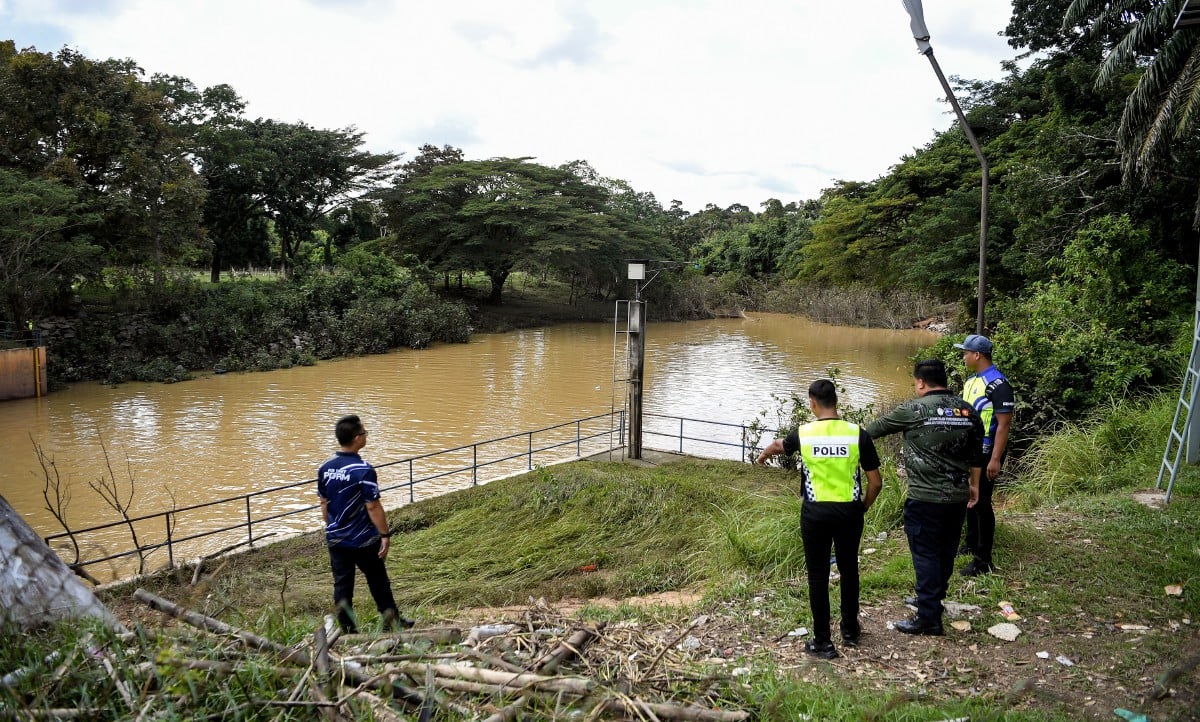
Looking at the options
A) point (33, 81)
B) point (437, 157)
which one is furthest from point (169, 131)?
point (437, 157)

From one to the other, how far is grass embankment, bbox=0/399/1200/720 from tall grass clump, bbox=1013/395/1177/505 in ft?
0.10

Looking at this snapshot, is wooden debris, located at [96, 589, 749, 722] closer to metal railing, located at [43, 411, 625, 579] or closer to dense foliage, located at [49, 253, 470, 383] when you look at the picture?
metal railing, located at [43, 411, 625, 579]

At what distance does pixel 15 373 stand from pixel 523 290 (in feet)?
124

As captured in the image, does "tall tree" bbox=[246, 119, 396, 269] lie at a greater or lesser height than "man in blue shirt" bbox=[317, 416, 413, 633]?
greater

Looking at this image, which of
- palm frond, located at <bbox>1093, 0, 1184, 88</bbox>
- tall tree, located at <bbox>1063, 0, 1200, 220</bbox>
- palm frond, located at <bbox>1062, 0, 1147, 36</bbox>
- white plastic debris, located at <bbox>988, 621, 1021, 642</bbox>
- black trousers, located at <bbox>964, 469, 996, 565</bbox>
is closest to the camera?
white plastic debris, located at <bbox>988, 621, 1021, 642</bbox>

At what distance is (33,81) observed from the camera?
81.0 ft

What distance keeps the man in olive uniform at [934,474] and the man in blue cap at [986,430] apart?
82 cm

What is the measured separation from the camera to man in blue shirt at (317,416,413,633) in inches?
208

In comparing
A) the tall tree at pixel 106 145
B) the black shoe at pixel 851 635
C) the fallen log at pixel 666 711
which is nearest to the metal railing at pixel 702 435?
the black shoe at pixel 851 635

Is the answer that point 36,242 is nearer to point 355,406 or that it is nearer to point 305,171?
point 355,406

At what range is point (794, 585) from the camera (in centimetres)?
607

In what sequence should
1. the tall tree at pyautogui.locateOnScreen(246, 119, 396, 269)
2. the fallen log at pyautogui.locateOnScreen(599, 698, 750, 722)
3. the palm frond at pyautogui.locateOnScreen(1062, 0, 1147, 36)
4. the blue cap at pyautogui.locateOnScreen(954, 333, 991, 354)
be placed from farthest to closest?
the tall tree at pyautogui.locateOnScreen(246, 119, 396, 269), the palm frond at pyautogui.locateOnScreen(1062, 0, 1147, 36), the blue cap at pyautogui.locateOnScreen(954, 333, 991, 354), the fallen log at pyautogui.locateOnScreen(599, 698, 750, 722)

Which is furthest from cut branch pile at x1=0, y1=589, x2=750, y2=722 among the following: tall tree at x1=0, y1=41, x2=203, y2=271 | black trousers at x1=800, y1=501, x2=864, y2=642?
tall tree at x1=0, y1=41, x2=203, y2=271

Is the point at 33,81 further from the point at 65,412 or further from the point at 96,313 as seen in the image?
the point at 65,412
